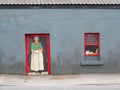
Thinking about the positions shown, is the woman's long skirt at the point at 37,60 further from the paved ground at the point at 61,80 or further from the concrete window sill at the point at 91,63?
the concrete window sill at the point at 91,63

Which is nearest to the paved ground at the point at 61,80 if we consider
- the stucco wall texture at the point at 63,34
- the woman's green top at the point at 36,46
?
the stucco wall texture at the point at 63,34

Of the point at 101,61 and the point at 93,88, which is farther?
the point at 101,61

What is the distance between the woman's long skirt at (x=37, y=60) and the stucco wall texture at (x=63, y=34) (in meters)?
0.56

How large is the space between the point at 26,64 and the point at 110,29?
4956 millimetres

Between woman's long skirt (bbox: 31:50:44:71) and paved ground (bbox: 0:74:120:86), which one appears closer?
paved ground (bbox: 0:74:120:86)

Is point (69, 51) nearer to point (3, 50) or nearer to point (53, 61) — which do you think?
point (53, 61)

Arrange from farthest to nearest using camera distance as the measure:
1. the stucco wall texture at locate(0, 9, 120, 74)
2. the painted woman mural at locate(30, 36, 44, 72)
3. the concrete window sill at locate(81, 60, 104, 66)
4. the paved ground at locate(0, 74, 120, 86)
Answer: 1. the painted woman mural at locate(30, 36, 44, 72)
2. the concrete window sill at locate(81, 60, 104, 66)
3. the stucco wall texture at locate(0, 9, 120, 74)
4. the paved ground at locate(0, 74, 120, 86)

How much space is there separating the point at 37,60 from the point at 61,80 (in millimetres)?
2925

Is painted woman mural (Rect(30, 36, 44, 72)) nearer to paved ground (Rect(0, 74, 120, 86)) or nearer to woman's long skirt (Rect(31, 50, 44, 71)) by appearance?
woman's long skirt (Rect(31, 50, 44, 71))

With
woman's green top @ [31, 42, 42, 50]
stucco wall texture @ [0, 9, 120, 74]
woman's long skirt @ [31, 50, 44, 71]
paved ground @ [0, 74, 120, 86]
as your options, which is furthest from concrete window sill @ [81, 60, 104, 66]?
→ woman's green top @ [31, 42, 42, 50]

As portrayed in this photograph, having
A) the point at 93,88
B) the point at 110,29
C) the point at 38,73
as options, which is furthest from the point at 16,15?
the point at 93,88

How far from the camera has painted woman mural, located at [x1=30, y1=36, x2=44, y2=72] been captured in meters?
21.2

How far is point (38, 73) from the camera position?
21.2m

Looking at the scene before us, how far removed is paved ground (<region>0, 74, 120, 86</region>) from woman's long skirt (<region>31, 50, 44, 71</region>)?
0.93 metres
